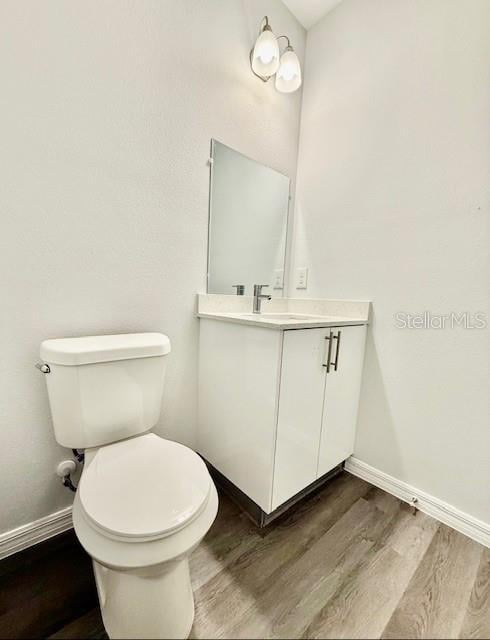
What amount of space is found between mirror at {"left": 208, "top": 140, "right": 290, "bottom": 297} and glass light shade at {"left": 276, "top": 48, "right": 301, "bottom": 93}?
398 millimetres

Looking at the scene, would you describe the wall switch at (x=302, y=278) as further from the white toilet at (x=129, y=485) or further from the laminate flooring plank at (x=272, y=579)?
the laminate flooring plank at (x=272, y=579)

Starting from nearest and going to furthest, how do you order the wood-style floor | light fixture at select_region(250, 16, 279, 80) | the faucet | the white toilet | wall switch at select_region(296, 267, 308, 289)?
the white toilet < the wood-style floor < light fixture at select_region(250, 16, 279, 80) < the faucet < wall switch at select_region(296, 267, 308, 289)

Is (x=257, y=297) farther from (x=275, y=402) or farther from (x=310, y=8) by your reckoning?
(x=310, y=8)

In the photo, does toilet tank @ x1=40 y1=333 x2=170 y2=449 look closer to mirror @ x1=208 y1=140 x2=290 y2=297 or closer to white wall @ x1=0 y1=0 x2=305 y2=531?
white wall @ x1=0 y1=0 x2=305 y2=531

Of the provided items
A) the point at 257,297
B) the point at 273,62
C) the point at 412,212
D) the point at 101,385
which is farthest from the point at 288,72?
the point at 101,385

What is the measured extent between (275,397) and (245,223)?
0.98 meters

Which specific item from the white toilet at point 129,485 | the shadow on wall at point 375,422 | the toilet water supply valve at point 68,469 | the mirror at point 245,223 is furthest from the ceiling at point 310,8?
the toilet water supply valve at point 68,469

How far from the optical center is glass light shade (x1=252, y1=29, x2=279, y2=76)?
4.19 feet

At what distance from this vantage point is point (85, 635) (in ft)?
2.41

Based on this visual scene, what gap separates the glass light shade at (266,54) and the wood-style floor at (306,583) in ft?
6.90

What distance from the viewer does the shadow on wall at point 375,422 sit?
52.7 inches

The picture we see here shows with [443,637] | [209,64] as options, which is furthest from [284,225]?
[443,637]

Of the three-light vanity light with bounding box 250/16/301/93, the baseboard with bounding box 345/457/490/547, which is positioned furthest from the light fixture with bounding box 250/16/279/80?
the baseboard with bounding box 345/457/490/547

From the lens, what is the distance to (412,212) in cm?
124
